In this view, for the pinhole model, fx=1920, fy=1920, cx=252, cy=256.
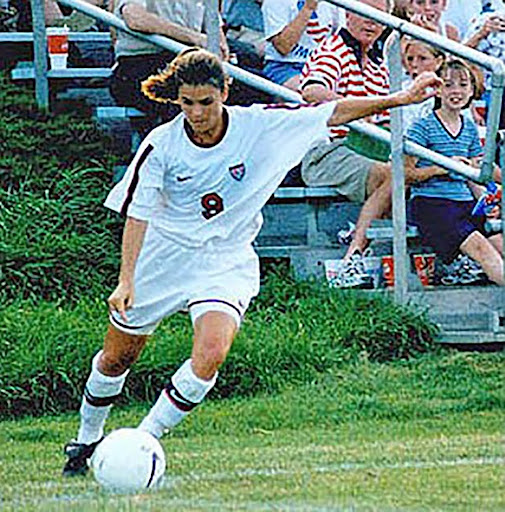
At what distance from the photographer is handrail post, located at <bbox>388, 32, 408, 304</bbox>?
1238 cm

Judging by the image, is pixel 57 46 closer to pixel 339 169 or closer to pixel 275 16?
pixel 275 16

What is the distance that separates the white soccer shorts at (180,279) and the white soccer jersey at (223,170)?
7 cm

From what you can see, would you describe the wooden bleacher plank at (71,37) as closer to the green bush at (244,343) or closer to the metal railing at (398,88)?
the metal railing at (398,88)

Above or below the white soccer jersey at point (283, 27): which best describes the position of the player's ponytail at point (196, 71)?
above

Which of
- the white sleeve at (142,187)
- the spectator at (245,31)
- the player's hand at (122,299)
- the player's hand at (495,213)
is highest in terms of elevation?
the white sleeve at (142,187)

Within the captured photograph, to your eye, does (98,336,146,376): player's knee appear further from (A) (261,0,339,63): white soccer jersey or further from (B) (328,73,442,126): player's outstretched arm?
(A) (261,0,339,63): white soccer jersey

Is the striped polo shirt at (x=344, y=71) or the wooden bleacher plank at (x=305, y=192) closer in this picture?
the striped polo shirt at (x=344, y=71)

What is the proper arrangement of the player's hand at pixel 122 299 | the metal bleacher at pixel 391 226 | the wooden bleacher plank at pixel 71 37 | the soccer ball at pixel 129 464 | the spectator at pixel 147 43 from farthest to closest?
1. the wooden bleacher plank at pixel 71 37
2. the spectator at pixel 147 43
3. the metal bleacher at pixel 391 226
4. the player's hand at pixel 122 299
5. the soccer ball at pixel 129 464

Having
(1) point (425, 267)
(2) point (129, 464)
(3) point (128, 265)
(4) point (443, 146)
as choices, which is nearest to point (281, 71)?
(4) point (443, 146)

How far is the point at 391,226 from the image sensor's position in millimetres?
12617

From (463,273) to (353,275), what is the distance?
0.73 metres

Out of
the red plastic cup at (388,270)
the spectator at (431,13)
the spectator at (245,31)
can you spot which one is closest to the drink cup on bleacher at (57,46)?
the spectator at (245,31)

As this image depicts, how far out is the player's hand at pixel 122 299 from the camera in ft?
28.4

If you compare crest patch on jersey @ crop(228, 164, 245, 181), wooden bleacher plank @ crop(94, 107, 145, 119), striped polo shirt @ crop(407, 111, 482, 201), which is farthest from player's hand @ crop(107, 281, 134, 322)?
wooden bleacher plank @ crop(94, 107, 145, 119)
